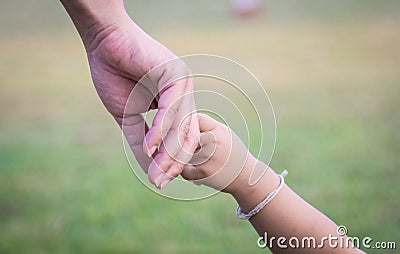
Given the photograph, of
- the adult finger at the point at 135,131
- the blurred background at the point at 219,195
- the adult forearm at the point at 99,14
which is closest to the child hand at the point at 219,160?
the adult finger at the point at 135,131

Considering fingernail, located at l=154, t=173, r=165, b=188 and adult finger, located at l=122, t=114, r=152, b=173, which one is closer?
fingernail, located at l=154, t=173, r=165, b=188

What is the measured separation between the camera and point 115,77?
1.19 metres

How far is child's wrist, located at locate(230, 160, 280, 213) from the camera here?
3.63 ft

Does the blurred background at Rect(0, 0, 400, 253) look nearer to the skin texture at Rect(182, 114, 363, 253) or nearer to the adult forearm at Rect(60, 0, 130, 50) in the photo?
the skin texture at Rect(182, 114, 363, 253)

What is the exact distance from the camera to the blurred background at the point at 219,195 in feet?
7.91

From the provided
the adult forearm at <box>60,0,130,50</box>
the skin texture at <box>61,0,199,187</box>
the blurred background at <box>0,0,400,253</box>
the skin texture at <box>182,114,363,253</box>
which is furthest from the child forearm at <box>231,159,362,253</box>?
the blurred background at <box>0,0,400,253</box>

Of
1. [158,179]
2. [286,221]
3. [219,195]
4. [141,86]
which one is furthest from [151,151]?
[219,195]

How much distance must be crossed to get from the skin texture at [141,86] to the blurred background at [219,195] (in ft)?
3.83

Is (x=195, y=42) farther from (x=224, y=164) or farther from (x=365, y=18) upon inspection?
(x=224, y=164)

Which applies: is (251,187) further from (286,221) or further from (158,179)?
(158,179)

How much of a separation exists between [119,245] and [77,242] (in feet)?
0.50

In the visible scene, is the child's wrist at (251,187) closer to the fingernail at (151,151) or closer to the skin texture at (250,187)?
the skin texture at (250,187)

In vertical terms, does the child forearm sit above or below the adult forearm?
below

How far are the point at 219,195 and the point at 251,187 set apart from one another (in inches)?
62.7
